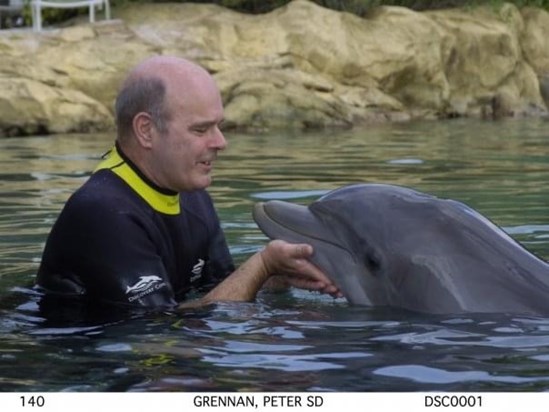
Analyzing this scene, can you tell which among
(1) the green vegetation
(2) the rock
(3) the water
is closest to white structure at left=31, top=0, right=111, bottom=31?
(2) the rock

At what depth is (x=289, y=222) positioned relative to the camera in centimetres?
575

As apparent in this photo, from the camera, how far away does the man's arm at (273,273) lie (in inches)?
219

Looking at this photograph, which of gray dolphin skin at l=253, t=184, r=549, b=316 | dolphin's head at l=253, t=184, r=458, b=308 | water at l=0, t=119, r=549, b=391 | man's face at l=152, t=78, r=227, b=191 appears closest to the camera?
water at l=0, t=119, r=549, b=391

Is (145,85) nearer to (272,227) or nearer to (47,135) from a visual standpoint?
(272,227)

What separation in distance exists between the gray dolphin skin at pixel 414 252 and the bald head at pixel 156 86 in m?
0.63

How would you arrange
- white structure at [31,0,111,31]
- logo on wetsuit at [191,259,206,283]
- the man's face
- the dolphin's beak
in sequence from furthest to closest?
white structure at [31,0,111,31]
logo on wetsuit at [191,259,206,283]
the man's face
the dolphin's beak

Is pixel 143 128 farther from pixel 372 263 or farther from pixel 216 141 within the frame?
pixel 372 263

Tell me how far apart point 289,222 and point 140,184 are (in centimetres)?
68

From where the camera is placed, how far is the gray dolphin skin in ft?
17.1

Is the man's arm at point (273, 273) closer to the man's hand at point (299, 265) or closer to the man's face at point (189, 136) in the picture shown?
the man's hand at point (299, 265)

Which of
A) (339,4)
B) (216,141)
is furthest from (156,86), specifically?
(339,4)

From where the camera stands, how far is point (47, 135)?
58.6ft

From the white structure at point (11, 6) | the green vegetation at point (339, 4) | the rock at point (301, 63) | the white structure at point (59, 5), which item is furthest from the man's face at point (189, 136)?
the green vegetation at point (339, 4)

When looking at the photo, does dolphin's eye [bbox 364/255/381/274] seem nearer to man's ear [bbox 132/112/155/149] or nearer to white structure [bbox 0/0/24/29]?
man's ear [bbox 132/112/155/149]
